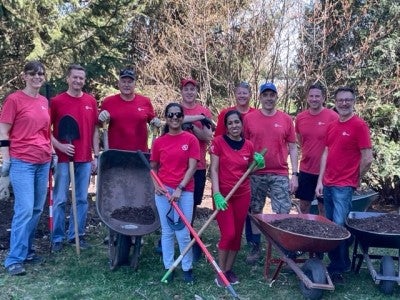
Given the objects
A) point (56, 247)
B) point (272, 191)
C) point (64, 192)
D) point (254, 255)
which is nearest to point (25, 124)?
point (64, 192)

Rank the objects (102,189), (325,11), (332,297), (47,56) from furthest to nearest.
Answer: (47,56)
(325,11)
(102,189)
(332,297)

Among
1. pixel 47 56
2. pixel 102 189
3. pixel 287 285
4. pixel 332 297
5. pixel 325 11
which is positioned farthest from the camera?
pixel 47 56

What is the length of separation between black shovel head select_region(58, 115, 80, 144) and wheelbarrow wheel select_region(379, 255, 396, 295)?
328cm

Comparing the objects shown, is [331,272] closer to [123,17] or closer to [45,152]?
[45,152]

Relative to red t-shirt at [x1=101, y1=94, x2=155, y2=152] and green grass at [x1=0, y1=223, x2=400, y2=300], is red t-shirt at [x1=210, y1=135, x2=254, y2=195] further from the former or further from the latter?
red t-shirt at [x1=101, y1=94, x2=155, y2=152]

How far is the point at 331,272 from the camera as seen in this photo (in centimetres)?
461

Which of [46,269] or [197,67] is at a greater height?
[197,67]

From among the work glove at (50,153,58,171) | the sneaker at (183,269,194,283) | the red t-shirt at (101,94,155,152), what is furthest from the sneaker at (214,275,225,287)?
the work glove at (50,153,58,171)

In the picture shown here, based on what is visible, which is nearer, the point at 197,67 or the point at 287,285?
the point at 287,285

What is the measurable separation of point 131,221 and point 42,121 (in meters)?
1.29

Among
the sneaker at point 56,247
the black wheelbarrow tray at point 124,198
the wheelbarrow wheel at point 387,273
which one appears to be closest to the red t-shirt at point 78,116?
the black wheelbarrow tray at point 124,198

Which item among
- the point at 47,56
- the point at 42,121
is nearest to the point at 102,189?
the point at 42,121

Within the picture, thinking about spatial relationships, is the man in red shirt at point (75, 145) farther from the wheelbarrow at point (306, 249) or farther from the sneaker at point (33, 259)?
the wheelbarrow at point (306, 249)

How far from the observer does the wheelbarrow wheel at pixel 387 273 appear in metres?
4.29
